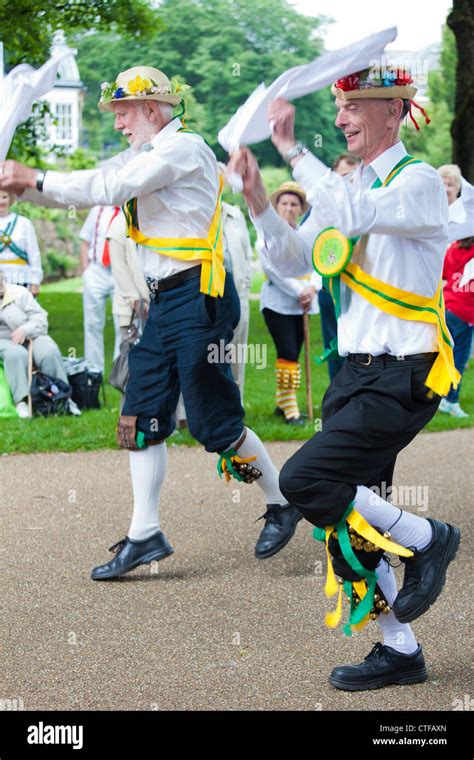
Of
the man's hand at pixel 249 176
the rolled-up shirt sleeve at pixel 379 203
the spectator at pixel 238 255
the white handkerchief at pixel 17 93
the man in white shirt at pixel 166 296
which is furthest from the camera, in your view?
the spectator at pixel 238 255

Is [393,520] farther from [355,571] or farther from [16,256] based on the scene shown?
[16,256]

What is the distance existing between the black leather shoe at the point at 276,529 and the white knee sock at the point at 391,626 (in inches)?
63.3

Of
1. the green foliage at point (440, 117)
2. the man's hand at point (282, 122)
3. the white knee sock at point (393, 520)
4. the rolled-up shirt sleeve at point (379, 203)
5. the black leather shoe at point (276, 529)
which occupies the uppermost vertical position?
the man's hand at point (282, 122)

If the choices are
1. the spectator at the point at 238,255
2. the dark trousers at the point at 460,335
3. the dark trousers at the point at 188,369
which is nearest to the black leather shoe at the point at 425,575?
the dark trousers at the point at 188,369

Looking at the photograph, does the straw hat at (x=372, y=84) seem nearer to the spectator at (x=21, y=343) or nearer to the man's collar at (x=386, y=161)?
the man's collar at (x=386, y=161)

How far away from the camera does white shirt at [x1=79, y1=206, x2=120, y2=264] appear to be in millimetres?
12266

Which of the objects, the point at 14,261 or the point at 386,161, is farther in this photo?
the point at 14,261

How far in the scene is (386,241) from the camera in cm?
411

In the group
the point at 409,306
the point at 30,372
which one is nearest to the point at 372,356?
the point at 409,306

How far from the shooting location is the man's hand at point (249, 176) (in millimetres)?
3842

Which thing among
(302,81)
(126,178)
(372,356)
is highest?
(302,81)

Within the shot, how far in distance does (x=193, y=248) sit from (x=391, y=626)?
1959 millimetres

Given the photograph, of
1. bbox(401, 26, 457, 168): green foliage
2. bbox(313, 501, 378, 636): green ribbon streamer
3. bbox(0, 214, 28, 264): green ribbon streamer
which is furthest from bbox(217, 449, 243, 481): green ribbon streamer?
bbox(401, 26, 457, 168): green foliage

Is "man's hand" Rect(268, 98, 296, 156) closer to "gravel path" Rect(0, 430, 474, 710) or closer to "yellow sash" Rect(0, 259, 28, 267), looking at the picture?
"gravel path" Rect(0, 430, 474, 710)
